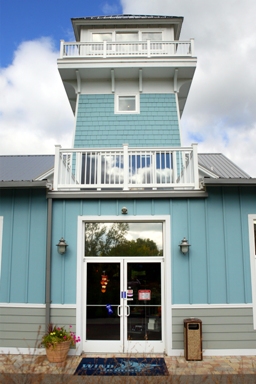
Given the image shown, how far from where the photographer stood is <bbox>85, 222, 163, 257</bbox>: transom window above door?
6.71 meters

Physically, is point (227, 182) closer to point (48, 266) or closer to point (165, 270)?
point (165, 270)

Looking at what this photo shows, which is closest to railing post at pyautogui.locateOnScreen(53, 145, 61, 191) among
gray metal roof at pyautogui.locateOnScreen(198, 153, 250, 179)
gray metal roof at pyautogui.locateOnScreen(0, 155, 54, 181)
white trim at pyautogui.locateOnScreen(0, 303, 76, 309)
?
white trim at pyautogui.locateOnScreen(0, 303, 76, 309)

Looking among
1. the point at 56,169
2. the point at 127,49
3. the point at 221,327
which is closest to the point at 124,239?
the point at 56,169

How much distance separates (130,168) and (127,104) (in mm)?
4731

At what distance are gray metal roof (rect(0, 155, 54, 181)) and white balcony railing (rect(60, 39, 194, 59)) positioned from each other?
460 centimetres

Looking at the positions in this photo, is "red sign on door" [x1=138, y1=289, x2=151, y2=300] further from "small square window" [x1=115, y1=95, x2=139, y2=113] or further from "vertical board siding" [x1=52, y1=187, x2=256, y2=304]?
"small square window" [x1=115, y1=95, x2=139, y2=113]

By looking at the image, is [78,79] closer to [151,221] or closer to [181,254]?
[151,221]

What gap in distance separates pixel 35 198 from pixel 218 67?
498 inches

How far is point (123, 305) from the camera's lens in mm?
6496

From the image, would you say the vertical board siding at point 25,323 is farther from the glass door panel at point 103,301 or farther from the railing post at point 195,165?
the railing post at point 195,165

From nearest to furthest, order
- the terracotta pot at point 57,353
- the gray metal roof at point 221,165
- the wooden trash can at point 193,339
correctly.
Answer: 1. the terracotta pot at point 57,353
2. the wooden trash can at point 193,339
3. the gray metal roof at point 221,165

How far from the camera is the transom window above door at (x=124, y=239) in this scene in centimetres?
671

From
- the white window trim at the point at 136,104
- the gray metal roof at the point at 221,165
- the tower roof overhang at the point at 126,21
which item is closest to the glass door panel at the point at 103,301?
the white window trim at the point at 136,104

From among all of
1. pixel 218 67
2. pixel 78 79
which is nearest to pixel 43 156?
pixel 78 79
